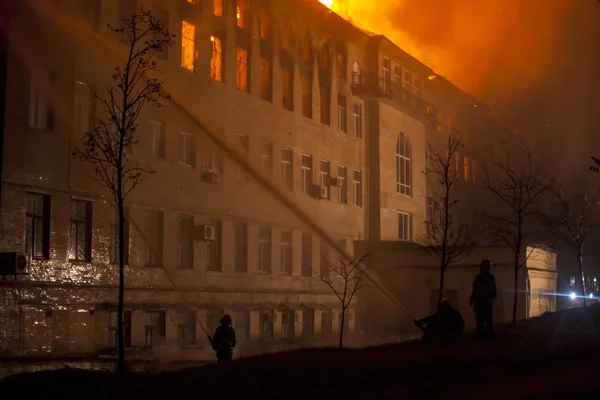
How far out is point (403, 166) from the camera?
51094 millimetres

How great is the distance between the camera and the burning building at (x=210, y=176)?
25641 mm

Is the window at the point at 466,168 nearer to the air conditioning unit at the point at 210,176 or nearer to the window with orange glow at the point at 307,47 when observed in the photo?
the window with orange glow at the point at 307,47

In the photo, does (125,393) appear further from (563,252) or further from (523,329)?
(563,252)

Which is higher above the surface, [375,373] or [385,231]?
[385,231]

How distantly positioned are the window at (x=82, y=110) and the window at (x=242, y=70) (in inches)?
393

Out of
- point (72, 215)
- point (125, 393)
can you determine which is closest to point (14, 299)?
point (72, 215)

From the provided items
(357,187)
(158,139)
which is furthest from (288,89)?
(158,139)

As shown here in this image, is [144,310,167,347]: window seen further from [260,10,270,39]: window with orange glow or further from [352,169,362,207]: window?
[352,169,362,207]: window

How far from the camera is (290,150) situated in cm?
4031

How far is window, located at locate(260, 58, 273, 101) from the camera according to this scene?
38875mm

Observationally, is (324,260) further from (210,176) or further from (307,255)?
(210,176)

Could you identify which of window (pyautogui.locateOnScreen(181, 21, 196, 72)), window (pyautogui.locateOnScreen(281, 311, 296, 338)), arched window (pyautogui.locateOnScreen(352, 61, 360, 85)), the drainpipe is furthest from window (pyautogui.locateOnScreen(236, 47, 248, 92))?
the drainpipe

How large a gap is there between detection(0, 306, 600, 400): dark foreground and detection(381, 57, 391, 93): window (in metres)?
31.5

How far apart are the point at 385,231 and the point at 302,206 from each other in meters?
8.38
